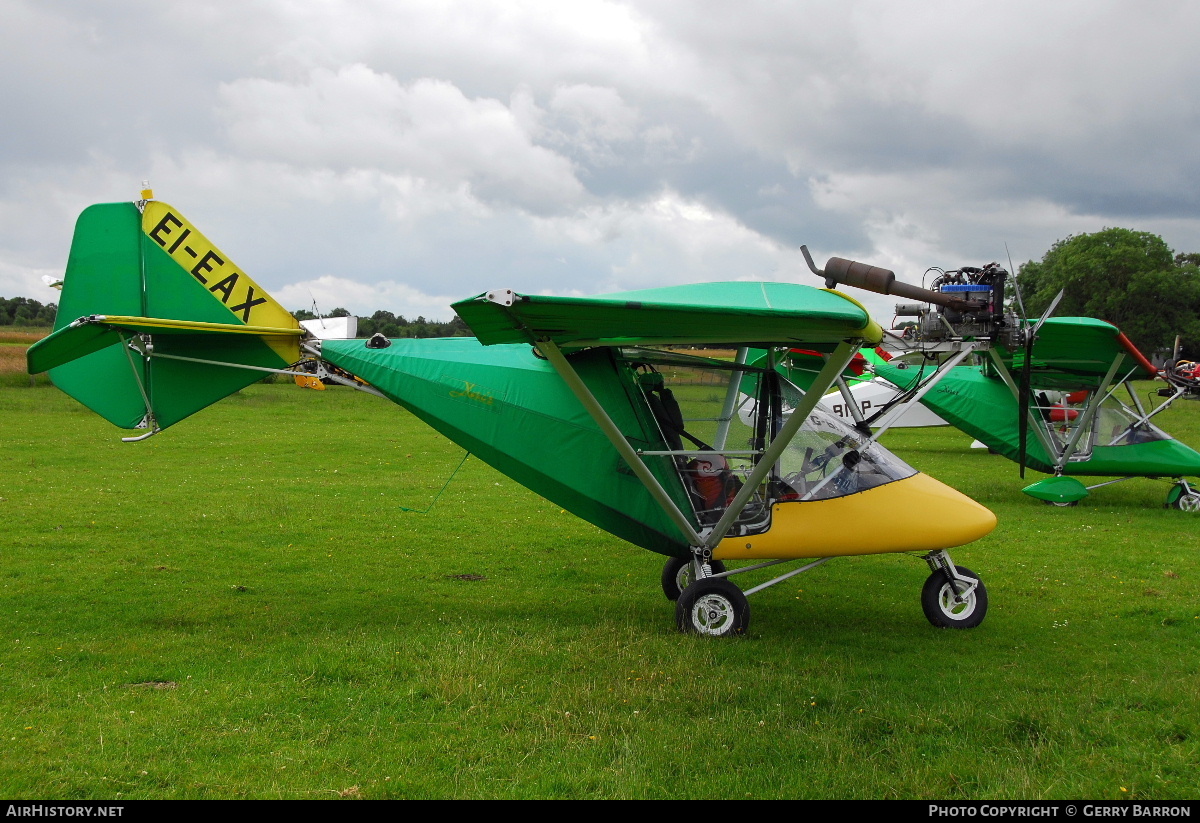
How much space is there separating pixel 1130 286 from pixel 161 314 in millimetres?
80459

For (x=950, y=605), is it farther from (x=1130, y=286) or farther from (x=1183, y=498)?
(x=1130, y=286)

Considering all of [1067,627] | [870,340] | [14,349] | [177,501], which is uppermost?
[14,349]

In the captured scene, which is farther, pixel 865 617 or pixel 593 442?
pixel 865 617

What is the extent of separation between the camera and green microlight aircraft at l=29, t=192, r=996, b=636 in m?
7.66

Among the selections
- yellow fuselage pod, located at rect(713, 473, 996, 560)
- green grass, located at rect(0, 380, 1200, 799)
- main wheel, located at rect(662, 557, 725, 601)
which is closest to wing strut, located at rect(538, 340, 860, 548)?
yellow fuselage pod, located at rect(713, 473, 996, 560)

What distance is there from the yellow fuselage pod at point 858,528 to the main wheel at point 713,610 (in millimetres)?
337

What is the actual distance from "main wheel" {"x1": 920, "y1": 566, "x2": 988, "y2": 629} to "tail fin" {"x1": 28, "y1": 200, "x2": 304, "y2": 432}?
6.47 metres

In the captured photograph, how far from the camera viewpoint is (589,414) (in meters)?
7.55

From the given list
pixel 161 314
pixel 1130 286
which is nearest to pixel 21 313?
pixel 161 314

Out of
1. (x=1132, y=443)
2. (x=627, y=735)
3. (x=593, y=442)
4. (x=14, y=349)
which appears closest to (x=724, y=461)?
(x=593, y=442)

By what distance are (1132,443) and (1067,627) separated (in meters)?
10.0

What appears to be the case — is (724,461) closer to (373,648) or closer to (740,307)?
(740,307)

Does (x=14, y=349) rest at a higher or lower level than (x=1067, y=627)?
higher

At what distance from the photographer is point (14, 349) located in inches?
1709
